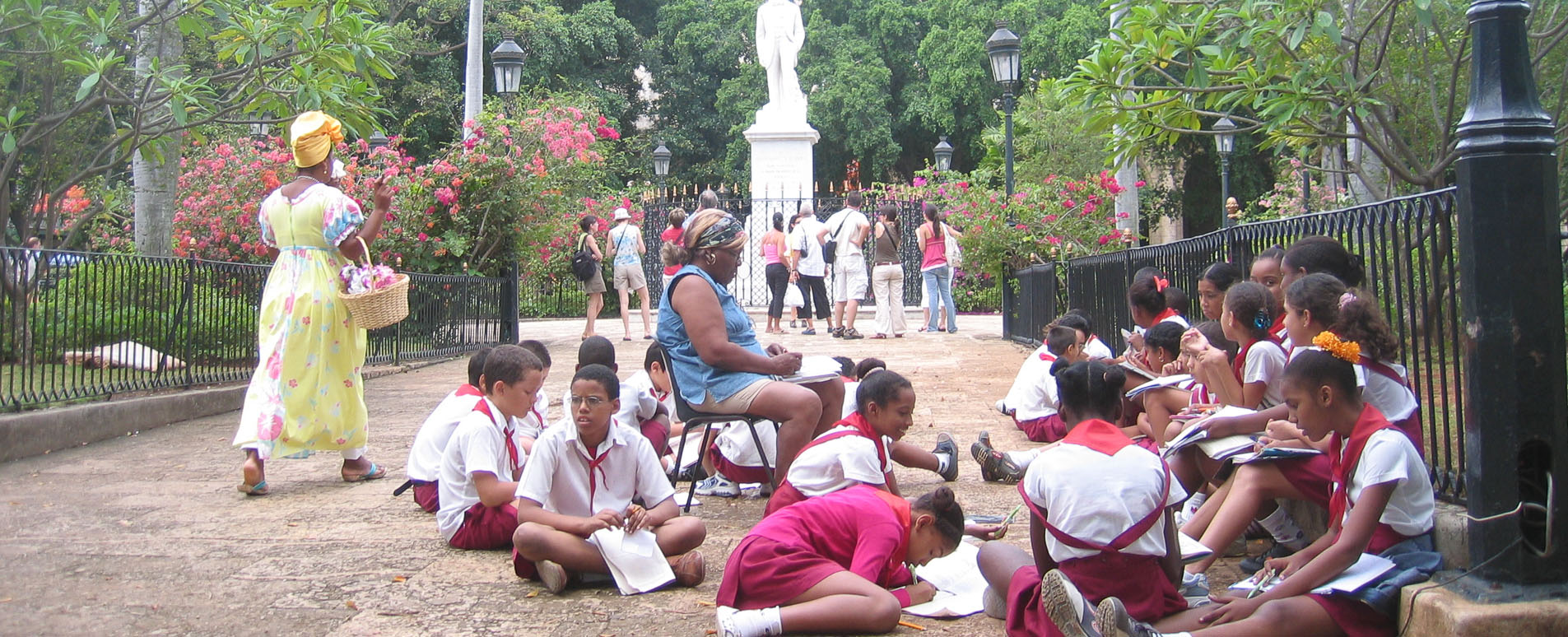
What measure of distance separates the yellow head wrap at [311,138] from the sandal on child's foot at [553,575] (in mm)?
3054

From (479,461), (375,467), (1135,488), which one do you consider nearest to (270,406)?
(375,467)

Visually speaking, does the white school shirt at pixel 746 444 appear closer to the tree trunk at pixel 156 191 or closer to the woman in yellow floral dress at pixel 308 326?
the woman in yellow floral dress at pixel 308 326

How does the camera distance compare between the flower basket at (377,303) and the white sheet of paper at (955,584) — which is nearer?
the white sheet of paper at (955,584)

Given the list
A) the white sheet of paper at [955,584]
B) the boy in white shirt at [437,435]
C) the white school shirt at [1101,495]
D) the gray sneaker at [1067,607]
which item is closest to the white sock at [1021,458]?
the white sheet of paper at [955,584]

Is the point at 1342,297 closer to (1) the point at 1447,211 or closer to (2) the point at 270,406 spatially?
(1) the point at 1447,211

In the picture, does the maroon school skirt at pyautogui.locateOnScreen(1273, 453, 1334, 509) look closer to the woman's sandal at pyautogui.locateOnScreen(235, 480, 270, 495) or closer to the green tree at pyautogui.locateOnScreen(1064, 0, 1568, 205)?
the green tree at pyautogui.locateOnScreen(1064, 0, 1568, 205)

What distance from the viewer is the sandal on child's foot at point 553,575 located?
4.30 m

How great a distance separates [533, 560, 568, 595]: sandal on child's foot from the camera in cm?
430

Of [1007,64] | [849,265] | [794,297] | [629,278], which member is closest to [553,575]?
[629,278]

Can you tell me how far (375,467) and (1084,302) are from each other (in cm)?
736

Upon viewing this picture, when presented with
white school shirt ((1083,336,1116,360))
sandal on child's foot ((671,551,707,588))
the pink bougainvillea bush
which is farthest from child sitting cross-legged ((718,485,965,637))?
the pink bougainvillea bush

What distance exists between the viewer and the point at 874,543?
12.9 feet

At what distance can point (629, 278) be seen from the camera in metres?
15.2

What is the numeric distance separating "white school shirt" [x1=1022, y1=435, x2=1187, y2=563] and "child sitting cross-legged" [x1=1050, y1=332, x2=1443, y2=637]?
181mm
